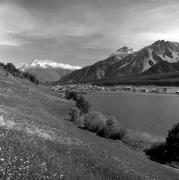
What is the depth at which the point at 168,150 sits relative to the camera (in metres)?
53.2

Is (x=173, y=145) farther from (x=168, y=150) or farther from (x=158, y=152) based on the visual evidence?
(x=158, y=152)

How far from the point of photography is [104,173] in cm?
1775

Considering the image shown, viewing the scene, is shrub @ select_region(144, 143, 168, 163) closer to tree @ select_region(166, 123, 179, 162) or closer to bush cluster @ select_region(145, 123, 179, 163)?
bush cluster @ select_region(145, 123, 179, 163)

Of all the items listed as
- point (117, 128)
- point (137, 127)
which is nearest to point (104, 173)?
point (117, 128)

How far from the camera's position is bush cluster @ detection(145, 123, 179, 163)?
170 feet

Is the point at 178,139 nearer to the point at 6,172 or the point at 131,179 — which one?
the point at 131,179

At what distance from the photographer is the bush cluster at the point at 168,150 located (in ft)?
170

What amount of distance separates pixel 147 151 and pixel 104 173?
42241 mm

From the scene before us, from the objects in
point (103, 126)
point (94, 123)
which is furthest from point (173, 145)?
point (94, 123)

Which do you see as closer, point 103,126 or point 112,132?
point 112,132

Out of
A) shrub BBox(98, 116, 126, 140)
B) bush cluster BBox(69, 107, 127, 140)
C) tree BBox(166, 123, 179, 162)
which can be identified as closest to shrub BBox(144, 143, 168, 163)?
tree BBox(166, 123, 179, 162)

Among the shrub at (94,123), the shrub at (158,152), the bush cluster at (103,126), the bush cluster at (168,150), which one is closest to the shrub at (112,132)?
the bush cluster at (103,126)

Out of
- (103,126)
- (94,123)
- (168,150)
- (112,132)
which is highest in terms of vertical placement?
(94,123)

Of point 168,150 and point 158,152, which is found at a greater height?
point 168,150
